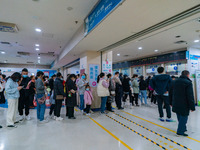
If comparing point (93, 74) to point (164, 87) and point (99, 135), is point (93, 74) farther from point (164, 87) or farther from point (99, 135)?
point (99, 135)

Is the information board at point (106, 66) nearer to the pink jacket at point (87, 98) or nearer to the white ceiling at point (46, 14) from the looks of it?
the pink jacket at point (87, 98)

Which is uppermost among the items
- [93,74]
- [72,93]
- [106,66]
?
[106,66]

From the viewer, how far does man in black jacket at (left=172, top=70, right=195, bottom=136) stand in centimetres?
268

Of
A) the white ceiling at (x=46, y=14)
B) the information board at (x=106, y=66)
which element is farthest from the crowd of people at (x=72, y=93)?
the white ceiling at (x=46, y=14)

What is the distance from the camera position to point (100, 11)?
110 inches

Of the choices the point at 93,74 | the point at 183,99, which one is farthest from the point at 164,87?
the point at 93,74

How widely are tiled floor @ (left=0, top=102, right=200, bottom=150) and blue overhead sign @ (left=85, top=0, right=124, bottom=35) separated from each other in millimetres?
2621

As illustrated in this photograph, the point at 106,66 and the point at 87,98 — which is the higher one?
the point at 106,66

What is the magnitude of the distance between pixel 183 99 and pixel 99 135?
205cm

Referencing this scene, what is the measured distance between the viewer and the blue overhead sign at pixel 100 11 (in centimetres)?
232

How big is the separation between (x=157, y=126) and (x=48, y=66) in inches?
596

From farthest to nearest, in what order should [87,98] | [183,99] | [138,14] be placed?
1. [87,98]
2. [183,99]
3. [138,14]

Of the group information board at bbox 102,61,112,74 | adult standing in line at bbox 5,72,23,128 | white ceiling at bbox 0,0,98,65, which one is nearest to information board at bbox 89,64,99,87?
information board at bbox 102,61,112,74

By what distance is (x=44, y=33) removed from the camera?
502 centimetres
